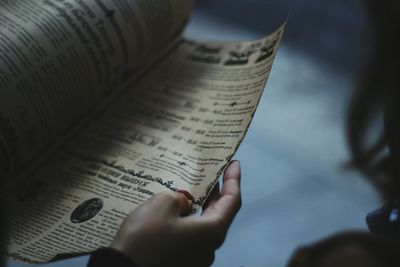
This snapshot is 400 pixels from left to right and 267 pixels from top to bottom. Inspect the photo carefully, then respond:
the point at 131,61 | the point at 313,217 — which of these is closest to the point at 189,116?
the point at 131,61

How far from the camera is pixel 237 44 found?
2.14 ft

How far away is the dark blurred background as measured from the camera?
2.06 ft

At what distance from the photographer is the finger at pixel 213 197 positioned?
1.55 feet

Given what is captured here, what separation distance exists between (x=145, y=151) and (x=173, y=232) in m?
0.14

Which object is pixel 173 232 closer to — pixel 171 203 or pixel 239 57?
pixel 171 203

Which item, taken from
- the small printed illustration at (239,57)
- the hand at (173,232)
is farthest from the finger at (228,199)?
the small printed illustration at (239,57)

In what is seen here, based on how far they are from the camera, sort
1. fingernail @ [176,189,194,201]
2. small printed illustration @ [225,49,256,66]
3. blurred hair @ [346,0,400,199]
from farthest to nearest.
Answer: small printed illustration @ [225,49,256,66] < fingernail @ [176,189,194,201] < blurred hair @ [346,0,400,199]

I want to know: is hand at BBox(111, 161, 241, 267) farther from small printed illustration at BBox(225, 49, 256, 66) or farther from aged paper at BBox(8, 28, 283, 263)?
small printed illustration at BBox(225, 49, 256, 66)

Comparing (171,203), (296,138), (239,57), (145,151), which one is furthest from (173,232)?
(296,138)

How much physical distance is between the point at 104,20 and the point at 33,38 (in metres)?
0.07

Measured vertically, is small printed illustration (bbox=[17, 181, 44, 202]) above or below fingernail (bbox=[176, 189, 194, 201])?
below

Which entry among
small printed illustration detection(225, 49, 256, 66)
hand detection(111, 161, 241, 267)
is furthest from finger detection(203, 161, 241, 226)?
small printed illustration detection(225, 49, 256, 66)

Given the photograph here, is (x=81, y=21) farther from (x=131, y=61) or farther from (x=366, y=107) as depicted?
(x=366, y=107)

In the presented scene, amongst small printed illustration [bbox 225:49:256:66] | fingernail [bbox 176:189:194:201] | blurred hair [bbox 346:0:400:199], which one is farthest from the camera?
small printed illustration [bbox 225:49:256:66]
